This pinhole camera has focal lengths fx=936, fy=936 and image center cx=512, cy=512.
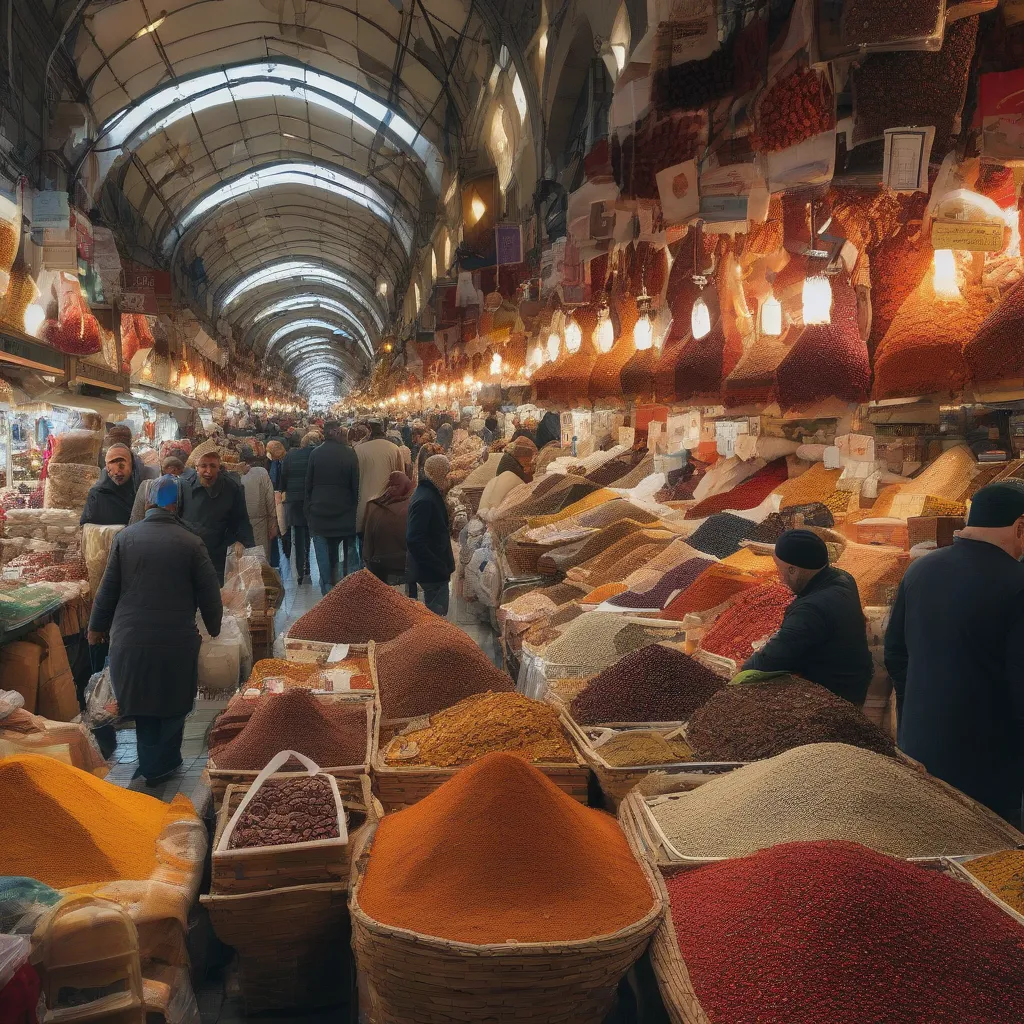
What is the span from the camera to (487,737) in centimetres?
306

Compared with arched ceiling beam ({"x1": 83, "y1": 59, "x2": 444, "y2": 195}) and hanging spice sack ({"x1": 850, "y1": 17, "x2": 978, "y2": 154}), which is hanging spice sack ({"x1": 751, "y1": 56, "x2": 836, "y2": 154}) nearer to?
hanging spice sack ({"x1": 850, "y1": 17, "x2": 978, "y2": 154})

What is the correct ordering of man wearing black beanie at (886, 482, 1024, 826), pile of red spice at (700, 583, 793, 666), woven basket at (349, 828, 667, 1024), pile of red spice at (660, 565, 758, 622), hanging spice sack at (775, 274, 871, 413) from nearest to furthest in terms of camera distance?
woven basket at (349, 828, 667, 1024), man wearing black beanie at (886, 482, 1024, 826), hanging spice sack at (775, 274, 871, 413), pile of red spice at (700, 583, 793, 666), pile of red spice at (660, 565, 758, 622)

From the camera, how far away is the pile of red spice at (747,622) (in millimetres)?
3723

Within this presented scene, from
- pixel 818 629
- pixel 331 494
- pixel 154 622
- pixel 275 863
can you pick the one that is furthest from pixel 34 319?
pixel 818 629

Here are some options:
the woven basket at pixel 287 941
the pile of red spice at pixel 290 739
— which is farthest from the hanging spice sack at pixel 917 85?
the woven basket at pixel 287 941

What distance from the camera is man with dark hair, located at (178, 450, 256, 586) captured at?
6.30 metres

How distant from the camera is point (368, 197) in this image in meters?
17.9

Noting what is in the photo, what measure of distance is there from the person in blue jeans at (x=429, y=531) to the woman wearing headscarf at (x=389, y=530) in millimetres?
624

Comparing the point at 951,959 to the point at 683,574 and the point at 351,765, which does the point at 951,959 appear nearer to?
the point at 351,765

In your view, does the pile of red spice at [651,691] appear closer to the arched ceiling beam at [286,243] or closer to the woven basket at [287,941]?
the woven basket at [287,941]

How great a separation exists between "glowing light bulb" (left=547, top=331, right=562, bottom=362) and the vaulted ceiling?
3.60 meters

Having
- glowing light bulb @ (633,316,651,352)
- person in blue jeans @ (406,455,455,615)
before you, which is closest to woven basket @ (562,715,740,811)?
glowing light bulb @ (633,316,651,352)

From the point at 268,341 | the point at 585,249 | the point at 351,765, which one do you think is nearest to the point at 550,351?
the point at 585,249

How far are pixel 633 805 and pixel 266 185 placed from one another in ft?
56.8
